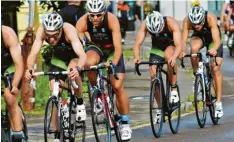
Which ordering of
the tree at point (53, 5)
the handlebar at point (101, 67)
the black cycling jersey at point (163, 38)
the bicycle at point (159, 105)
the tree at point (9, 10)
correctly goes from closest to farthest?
the handlebar at point (101, 67) < the bicycle at point (159, 105) < the black cycling jersey at point (163, 38) < the tree at point (9, 10) < the tree at point (53, 5)

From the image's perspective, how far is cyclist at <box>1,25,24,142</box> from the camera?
10406 mm

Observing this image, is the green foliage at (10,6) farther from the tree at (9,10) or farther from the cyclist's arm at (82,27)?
the cyclist's arm at (82,27)

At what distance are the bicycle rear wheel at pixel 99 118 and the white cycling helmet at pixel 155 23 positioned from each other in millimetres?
1804

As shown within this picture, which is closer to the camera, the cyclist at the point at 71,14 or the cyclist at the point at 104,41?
the cyclist at the point at 104,41

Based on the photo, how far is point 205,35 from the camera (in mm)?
14812

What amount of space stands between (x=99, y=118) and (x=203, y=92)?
9.79ft

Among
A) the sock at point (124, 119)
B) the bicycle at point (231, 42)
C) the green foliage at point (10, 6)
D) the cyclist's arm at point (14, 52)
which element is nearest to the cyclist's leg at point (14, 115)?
the cyclist's arm at point (14, 52)

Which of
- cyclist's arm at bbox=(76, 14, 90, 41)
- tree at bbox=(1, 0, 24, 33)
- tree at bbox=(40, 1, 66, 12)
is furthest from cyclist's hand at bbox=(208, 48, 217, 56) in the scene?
tree at bbox=(40, 1, 66, 12)

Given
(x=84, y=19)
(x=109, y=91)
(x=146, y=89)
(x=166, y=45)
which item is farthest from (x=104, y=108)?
(x=146, y=89)

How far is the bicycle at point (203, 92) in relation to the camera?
1444 centimetres

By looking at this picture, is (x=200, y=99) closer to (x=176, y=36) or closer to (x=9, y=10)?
(x=176, y=36)

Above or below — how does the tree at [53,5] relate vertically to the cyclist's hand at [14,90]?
below

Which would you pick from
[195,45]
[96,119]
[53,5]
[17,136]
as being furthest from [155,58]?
[53,5]

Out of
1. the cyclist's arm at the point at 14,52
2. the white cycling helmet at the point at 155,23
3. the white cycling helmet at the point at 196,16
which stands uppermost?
the cyclist's arm at the point at 14,52
